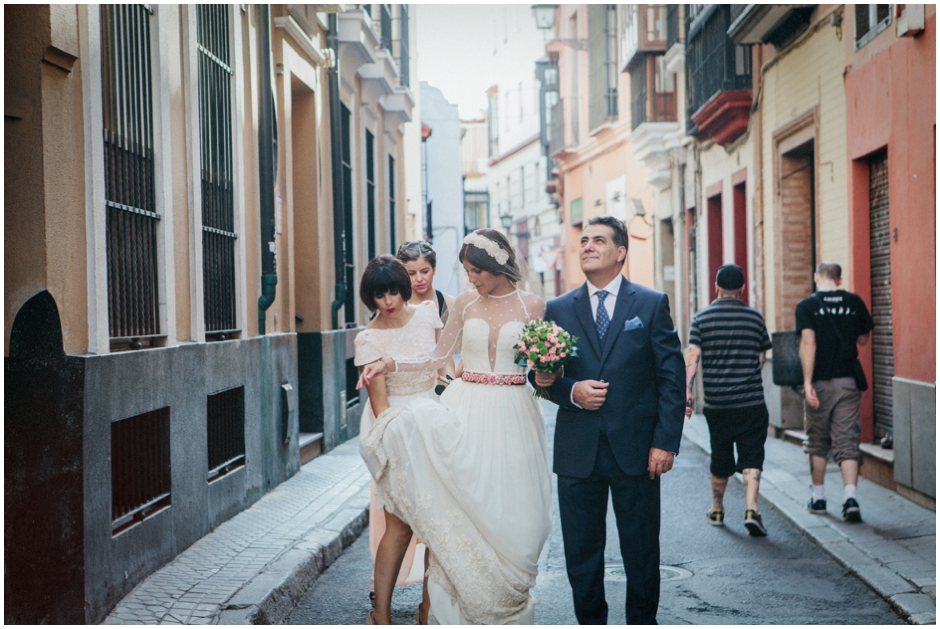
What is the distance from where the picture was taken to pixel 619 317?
4895 mm

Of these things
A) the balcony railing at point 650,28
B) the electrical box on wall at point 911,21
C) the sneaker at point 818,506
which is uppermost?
the balcony railing at point 650,28

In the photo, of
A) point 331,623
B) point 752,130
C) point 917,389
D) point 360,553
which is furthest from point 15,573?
point 752,130

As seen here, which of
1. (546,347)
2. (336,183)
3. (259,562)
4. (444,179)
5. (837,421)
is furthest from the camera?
(444,179)

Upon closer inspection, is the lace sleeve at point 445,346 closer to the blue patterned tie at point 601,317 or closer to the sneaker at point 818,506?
the blue patterned tie at point 601,317

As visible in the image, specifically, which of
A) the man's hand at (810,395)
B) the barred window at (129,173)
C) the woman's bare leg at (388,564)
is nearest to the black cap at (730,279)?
the man's hand at (810,395)

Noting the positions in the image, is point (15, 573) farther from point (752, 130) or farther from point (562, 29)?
point (562, 29)

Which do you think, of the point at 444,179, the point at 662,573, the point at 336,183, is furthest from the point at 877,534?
the point at 444,179

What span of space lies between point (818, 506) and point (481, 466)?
13.7ft

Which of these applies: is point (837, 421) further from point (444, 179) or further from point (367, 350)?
point (444, 179)

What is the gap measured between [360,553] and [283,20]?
222 inches

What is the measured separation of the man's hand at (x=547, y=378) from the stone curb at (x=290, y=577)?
73.3 inches

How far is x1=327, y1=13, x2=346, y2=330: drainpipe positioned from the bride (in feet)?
A: 23.8

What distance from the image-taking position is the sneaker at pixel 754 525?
7.68m

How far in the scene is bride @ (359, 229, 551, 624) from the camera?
4980 mm
